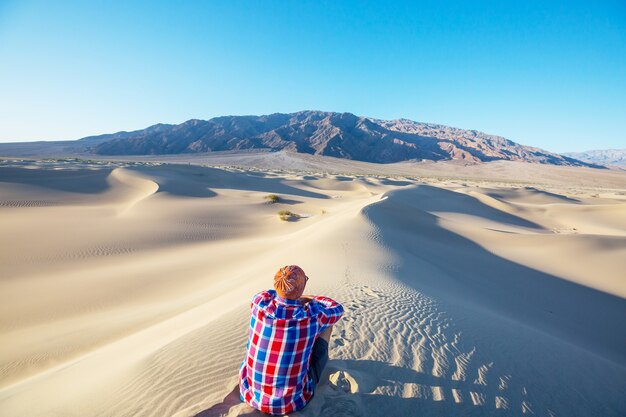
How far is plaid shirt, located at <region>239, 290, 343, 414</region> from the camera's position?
7.14 feet

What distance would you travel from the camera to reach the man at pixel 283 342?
2.18 metres

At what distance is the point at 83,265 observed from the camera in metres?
8.60

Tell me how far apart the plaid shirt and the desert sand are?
24cm

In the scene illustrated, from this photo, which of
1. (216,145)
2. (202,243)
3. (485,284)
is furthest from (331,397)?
(216,145)

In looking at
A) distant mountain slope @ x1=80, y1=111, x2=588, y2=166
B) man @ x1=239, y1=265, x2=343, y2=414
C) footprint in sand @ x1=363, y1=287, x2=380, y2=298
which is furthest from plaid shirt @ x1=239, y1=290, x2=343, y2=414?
distant mountain slope @ x1=80, y1=111, x2=588, y2=166

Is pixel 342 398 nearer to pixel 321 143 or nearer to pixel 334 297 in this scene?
pixel 334 297

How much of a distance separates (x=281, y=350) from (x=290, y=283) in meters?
0.44

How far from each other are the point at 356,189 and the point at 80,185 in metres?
20.4

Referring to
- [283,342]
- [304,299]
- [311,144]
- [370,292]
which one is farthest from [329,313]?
[311,144]

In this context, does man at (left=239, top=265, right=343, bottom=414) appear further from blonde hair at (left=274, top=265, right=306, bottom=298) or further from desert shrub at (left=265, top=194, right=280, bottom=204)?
desert shrub at (left=265, top=194, right=280, bottom=204)

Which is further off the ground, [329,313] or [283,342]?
[329,313]

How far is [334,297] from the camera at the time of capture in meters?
4.43

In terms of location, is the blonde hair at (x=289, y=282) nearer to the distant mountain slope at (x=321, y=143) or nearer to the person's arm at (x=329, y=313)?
the person's arm at (x=329, y=313)

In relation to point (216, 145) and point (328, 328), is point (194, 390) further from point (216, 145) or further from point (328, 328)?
point (216, 145)
